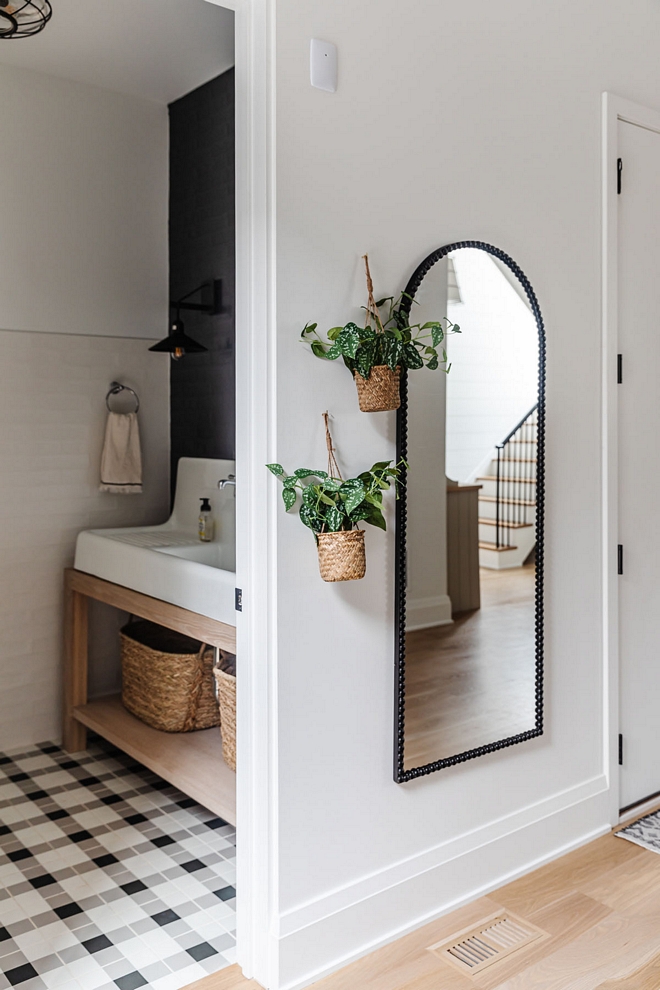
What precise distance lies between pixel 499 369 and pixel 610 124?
3.06 ft

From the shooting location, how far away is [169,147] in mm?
3688

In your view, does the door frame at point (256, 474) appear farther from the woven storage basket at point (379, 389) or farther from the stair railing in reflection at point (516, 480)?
the stair railing in reflection at point (516, 480)

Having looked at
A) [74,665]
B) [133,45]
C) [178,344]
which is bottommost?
[74,665]

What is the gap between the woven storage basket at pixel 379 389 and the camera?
1.86 m

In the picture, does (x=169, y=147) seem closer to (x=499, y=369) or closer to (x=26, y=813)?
(x=499, y=369)

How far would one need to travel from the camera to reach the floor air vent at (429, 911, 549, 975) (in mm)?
1998

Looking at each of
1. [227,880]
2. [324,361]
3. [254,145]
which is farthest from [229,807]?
[254,145]

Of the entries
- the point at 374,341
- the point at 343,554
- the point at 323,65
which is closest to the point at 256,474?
the point at 343,554

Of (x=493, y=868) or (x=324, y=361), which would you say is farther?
(x=493, y=868)

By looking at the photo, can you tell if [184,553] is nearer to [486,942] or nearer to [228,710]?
[228,710]

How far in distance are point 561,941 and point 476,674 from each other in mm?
671

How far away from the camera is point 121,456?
11.6 feet

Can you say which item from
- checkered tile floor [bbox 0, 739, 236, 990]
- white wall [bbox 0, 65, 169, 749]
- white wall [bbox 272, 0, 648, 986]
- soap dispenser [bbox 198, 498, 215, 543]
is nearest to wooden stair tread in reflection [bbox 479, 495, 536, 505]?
white wall [bbox 272, 0, 648, 986]

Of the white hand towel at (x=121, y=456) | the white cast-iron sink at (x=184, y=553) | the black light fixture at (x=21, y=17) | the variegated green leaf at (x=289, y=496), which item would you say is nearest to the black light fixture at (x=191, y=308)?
the white hand towel at (x=121, y=456)
